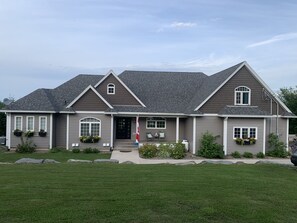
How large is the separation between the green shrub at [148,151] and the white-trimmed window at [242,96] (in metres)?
7.04

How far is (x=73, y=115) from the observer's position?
26812 millimetres

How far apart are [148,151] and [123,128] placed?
6.99m

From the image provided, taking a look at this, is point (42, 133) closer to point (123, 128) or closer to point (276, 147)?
point (123, 128)

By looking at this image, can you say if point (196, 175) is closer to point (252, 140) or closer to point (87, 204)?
point (87, 204)

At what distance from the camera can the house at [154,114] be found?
25375 mm

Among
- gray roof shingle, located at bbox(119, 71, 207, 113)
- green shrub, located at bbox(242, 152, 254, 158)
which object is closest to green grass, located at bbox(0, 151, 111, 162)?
gray roof shingle, located at bbox(119, 71, 207, 113)

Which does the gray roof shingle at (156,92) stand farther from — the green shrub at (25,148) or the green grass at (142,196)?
the green grass at (142,196)

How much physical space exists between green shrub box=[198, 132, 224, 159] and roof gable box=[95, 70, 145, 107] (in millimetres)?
6421

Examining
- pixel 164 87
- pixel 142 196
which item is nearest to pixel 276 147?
pixel 164 87

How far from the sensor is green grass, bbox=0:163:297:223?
7.31 m

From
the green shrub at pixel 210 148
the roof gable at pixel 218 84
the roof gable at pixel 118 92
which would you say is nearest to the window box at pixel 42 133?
the roof gable at pixel 118 92

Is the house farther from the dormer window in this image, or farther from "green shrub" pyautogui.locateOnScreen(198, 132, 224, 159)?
"green shrub" pyautogui.locateOnScreen(198, 132, 224, 159)

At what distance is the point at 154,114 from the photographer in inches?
1114

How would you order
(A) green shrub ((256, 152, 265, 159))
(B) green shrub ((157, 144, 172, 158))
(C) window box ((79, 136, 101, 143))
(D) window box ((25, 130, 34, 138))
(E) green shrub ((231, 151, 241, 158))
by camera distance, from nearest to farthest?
(B) green shrub ((157, 144, 172, 158)) → (E) green shrub ((231, 151, 241, 158)) → (A) green shrub ((256, 152, 265, 159)) → (D) window box ((25, 130, 34, 138)) → (C) window box ((79, 136, 101, 143))
